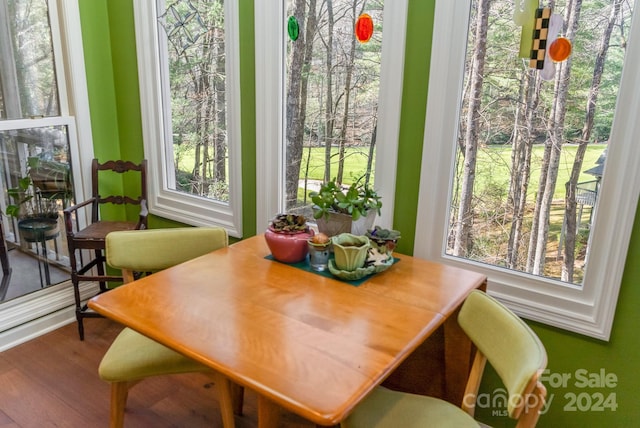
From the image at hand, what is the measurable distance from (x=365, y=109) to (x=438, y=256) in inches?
27.0

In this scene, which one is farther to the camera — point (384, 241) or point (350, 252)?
point (384, 241)

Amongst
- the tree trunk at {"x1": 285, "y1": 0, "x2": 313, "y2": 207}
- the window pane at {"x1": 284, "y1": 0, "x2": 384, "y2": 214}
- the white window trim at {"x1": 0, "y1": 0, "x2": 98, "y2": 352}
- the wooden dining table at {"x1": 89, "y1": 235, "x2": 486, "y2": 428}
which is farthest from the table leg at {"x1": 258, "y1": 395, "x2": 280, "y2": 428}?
the white window trim at {"x1": 0, "y1": 0, "x2": 98, "y2": 352}

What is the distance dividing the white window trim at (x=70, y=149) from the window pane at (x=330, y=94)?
1.25m

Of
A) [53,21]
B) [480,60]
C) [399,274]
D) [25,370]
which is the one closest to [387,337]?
[399,274]

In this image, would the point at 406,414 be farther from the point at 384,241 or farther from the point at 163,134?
the point at 163,134

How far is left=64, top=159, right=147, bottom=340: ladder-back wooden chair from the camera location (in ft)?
8.03

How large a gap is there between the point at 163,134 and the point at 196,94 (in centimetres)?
34

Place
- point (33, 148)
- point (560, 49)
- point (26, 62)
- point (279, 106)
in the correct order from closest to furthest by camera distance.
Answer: point (560, 49), point (279, 106), point (26, 62), point (33, 148)

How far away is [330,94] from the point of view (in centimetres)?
208

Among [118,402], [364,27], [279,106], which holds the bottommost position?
[118,402]

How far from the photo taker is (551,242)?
5.65ft

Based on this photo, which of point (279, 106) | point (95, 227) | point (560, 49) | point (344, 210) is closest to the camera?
point (560, 49)

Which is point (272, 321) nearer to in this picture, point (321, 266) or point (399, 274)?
point (321, 266)

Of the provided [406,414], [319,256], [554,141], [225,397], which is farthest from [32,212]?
[554,141]
